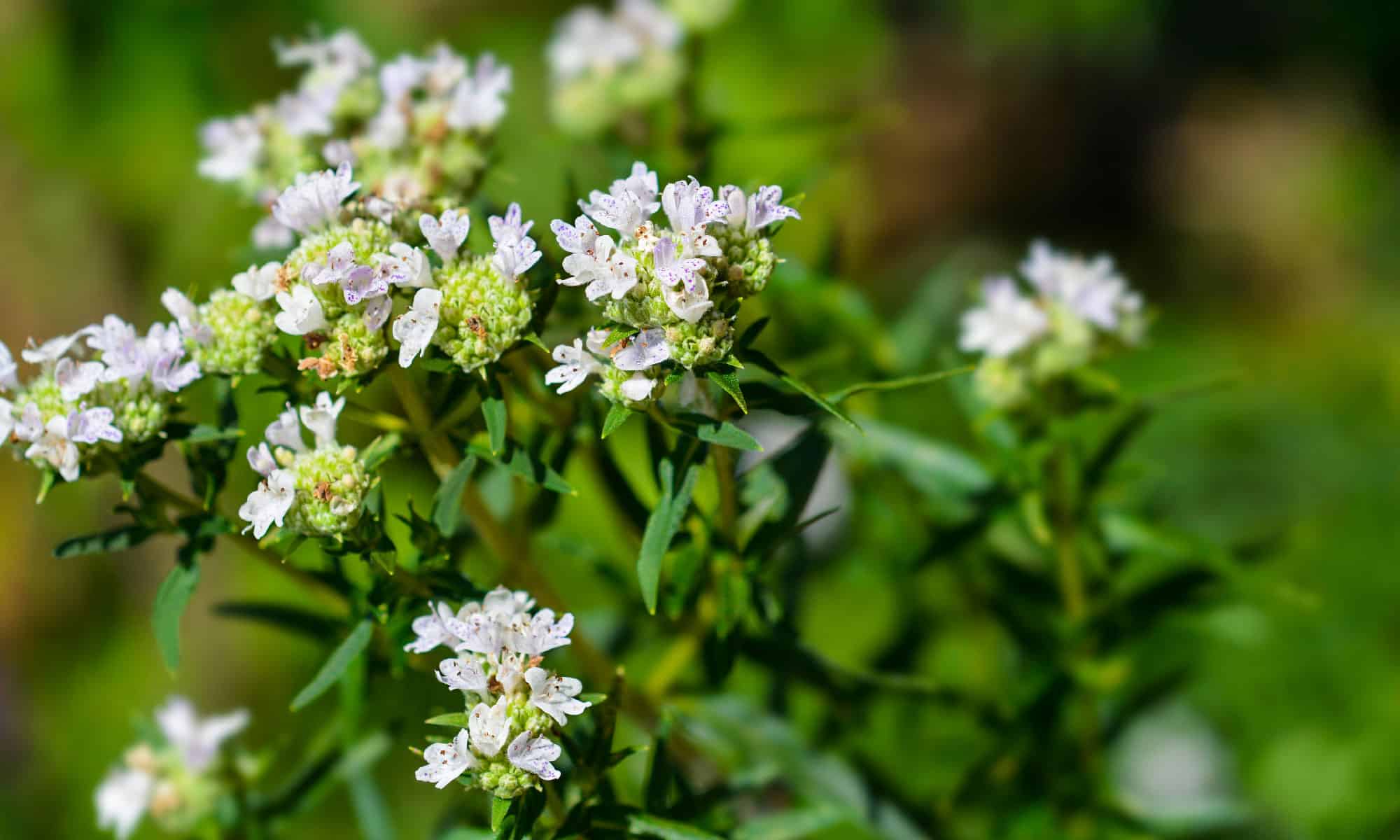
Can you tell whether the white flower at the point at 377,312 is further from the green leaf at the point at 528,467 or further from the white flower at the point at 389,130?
the white flower at the point at 389,130

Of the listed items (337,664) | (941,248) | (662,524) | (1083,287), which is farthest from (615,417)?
(941,248)

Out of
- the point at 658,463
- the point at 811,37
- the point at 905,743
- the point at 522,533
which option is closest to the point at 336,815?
the point at 905,743

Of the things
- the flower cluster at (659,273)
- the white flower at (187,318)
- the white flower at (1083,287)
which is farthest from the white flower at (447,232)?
the white flower at (1083,287)

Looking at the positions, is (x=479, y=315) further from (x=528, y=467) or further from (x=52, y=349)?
(x=52, y=349)

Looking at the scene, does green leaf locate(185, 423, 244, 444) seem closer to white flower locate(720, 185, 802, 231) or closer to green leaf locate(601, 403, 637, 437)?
green leaf locate(601, 403, 637, 437)

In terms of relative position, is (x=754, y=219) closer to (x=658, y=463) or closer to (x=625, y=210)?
(x=625, y=210)

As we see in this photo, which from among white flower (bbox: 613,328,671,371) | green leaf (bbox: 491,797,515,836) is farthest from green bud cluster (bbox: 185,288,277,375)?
green leaf (bbox: 491,797,515,836)

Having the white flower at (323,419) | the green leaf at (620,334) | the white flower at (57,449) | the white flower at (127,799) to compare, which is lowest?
the white flower at (127,799)
